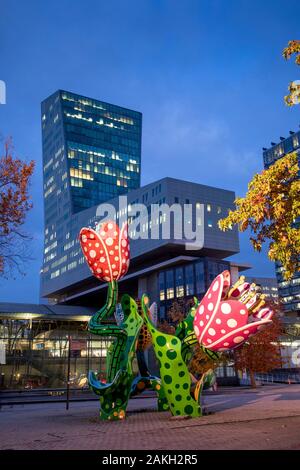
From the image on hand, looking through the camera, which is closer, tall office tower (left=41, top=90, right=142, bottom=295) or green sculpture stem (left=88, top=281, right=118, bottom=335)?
green sculpture stem (left=88, top=281, right=118, bottom=335)

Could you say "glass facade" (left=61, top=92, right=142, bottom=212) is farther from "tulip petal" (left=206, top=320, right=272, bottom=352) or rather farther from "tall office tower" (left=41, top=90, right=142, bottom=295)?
"tulip petal" (left=206, top=320, right=272, bottom=352)

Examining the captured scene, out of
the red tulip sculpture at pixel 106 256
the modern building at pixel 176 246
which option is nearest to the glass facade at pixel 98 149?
the modern building at pixel 176 246

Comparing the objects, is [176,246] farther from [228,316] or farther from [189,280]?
[228,316]

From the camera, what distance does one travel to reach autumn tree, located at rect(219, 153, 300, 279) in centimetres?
1272

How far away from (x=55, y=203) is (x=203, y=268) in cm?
7679

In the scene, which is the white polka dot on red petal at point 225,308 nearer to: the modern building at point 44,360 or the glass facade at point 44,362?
the modern building at point 44,360

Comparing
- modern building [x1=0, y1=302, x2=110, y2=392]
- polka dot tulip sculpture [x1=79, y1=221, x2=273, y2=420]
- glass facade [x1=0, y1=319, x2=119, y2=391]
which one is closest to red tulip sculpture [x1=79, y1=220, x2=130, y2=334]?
polka dot tulip sculpture [x1=79, y1=221, x2=273, y2=420]

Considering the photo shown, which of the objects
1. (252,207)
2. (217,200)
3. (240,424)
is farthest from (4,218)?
(217,200)

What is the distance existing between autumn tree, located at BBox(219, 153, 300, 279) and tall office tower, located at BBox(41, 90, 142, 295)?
10990 centimetres

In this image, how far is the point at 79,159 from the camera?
455 feet

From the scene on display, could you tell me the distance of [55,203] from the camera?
13925cm

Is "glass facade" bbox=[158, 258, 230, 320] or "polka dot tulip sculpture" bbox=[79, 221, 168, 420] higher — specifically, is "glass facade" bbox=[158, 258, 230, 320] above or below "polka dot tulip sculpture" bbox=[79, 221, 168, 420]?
above

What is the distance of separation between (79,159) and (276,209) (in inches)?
5130
